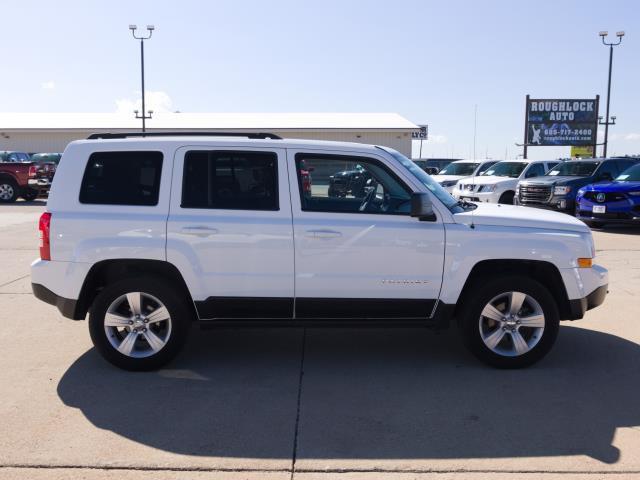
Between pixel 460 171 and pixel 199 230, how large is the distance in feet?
62.3

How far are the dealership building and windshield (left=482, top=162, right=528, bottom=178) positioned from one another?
22.6m

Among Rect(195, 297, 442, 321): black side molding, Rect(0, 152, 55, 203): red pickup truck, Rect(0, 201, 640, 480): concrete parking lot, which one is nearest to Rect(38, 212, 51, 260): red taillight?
Rect(0, 201, 640, 480): concrete parking lot

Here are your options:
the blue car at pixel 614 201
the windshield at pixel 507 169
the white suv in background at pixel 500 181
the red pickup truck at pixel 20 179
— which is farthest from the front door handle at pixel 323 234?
the red pickup truck at pixel 20 179

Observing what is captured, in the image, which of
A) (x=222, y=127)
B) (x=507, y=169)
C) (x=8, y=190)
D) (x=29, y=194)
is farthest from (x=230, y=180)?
(x=222, y=127)

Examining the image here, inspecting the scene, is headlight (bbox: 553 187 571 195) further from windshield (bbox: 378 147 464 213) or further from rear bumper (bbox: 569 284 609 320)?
windshield (bbox: 378 147 464 213)

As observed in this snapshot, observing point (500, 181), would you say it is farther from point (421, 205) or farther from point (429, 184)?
point (421, 205)

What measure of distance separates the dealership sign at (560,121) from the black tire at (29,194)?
24954 millimetres

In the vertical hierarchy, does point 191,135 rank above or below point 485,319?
above

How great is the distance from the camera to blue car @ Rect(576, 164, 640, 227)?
1398cm

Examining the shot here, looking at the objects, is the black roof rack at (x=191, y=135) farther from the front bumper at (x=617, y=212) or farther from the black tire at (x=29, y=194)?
the black tire at (x=29, y=194)

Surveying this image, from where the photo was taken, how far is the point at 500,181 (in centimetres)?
1848

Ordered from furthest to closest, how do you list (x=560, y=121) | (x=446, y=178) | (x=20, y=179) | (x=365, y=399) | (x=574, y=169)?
(x=560, y=121), (x=20, y=179), (x=446, y=178), (x=574, y=169), (x=365, y=399)

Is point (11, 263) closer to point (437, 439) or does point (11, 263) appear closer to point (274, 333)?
point (274, 333)

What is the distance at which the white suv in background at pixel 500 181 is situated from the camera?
59.9 ft
